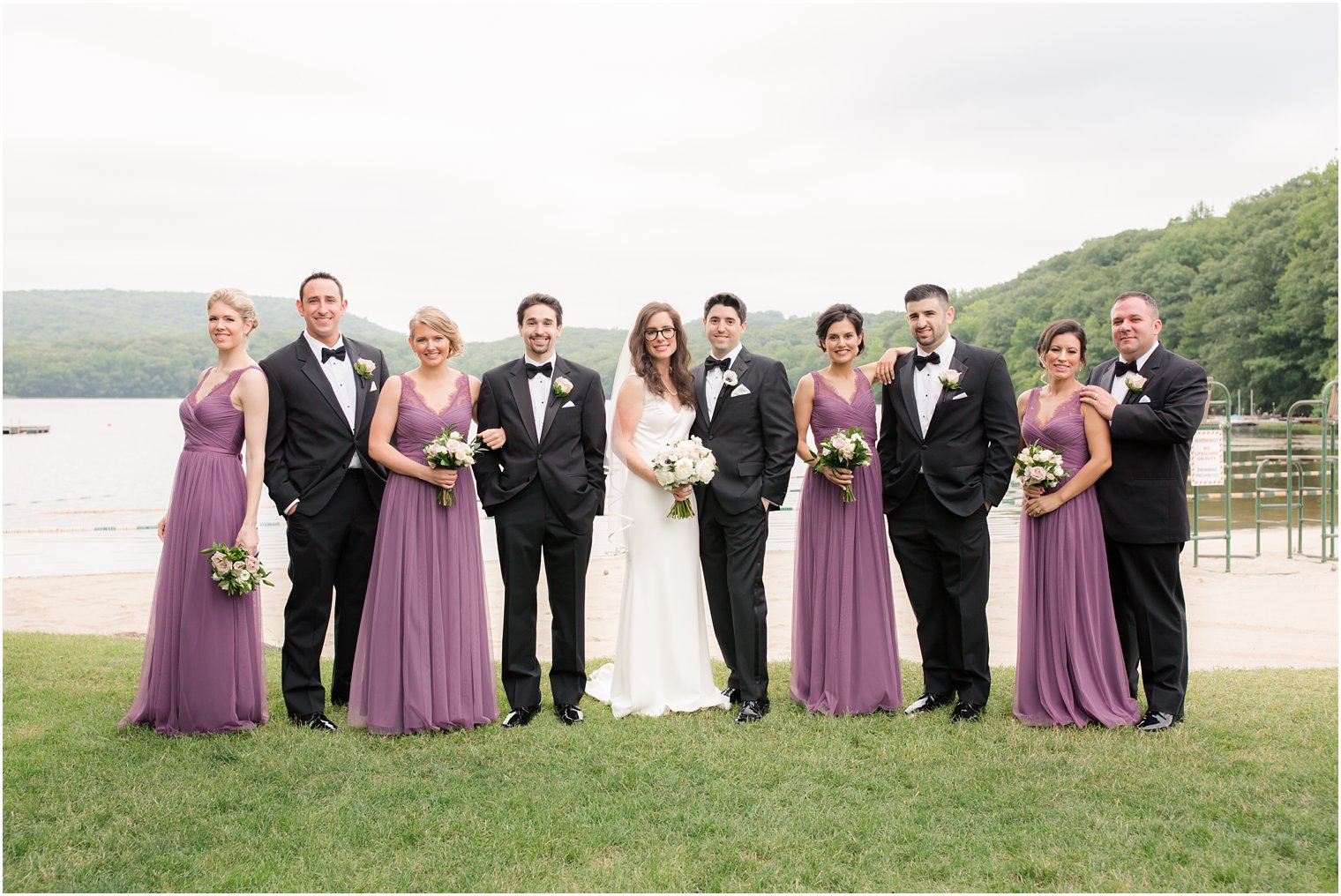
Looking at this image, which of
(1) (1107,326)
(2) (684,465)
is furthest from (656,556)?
(1) (1107,326)

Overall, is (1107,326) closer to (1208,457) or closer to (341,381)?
(1208,457)

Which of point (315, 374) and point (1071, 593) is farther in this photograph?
point (315, 374)

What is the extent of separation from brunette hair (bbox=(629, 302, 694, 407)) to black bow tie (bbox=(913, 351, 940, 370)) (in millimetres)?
1490

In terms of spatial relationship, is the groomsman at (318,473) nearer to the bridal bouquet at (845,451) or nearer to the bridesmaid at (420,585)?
the bridesmaid at (420,585)

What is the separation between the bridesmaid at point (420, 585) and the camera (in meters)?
6.28

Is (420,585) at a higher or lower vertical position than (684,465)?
lower

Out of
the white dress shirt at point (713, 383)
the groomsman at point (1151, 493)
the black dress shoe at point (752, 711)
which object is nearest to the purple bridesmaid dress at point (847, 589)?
the black dress shoe at point (752, 711)

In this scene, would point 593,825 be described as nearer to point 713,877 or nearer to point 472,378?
point 713,877

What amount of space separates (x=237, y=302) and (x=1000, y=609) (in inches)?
352

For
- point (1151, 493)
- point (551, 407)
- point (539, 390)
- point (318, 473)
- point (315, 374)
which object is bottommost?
point (1151, 493)

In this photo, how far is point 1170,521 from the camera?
6.18m

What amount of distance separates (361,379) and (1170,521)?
5126 millimetres

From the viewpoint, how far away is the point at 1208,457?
1495cm

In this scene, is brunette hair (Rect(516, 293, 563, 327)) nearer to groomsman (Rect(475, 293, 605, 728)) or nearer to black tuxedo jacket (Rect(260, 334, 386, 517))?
groomsman (Rect(475, 293, 605, 728))
